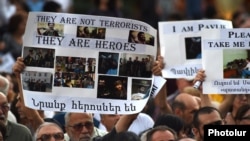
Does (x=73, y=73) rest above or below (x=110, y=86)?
above

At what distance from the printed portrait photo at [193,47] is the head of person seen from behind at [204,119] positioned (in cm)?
96

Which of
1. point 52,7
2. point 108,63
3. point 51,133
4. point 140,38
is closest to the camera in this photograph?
point 51,133

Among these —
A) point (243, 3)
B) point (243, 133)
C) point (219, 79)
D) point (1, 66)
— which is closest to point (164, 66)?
point (219, 79)

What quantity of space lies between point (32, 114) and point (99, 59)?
3.18 feet

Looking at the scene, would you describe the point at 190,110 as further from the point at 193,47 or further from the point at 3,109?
the point at 3,109

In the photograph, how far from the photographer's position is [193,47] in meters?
13.2

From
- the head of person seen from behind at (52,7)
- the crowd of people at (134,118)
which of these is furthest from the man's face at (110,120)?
the head of person seen from behind at (52,7)

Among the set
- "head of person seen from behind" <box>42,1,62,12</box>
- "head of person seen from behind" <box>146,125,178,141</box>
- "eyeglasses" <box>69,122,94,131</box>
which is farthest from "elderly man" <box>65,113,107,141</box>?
"head of person seen from behind" <box>42,1,62,12</box>

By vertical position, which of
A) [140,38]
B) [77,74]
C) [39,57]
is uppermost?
[140,38]

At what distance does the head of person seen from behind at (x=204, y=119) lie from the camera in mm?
12227

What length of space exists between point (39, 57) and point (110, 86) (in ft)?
2.36

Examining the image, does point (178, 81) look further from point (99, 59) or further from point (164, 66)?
point (99, 59)

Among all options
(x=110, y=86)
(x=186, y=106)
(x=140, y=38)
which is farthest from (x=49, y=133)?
(x=186, y=106)

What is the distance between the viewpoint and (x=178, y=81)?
593 inches
